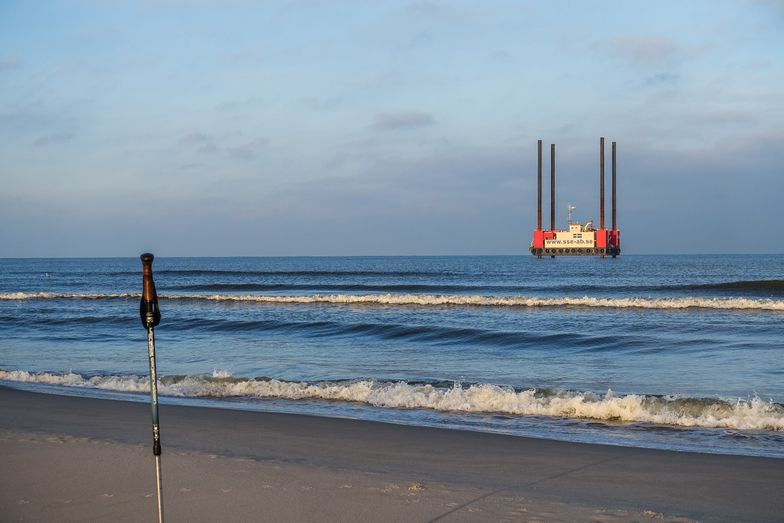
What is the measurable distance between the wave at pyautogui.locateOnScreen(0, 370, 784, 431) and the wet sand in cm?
195

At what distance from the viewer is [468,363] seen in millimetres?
14859

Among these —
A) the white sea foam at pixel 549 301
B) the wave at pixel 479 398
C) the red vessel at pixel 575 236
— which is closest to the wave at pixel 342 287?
the white sea foam at pixel 549 301

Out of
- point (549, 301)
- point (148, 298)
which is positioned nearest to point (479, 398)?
point (148, 298)

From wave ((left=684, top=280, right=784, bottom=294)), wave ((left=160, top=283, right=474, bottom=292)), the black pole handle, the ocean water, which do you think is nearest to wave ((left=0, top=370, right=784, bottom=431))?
the ocean water

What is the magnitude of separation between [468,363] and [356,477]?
905cm

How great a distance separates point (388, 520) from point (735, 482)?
283 centimetres

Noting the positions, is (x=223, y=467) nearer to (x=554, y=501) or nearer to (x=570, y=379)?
(x=554, y=501)

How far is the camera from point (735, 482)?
598 cm

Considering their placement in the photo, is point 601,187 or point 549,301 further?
point 601,187

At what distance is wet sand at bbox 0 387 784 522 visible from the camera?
5062 mm

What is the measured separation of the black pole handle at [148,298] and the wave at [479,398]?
6.37 meters

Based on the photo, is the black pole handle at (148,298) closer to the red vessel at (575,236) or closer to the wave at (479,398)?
the wave at (479,398)

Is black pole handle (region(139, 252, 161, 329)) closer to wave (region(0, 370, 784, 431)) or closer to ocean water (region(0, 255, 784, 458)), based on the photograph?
ocean water (region(0, 255, 784, 458))

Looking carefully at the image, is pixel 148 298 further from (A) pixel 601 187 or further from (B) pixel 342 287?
(A) pixel 601 187
